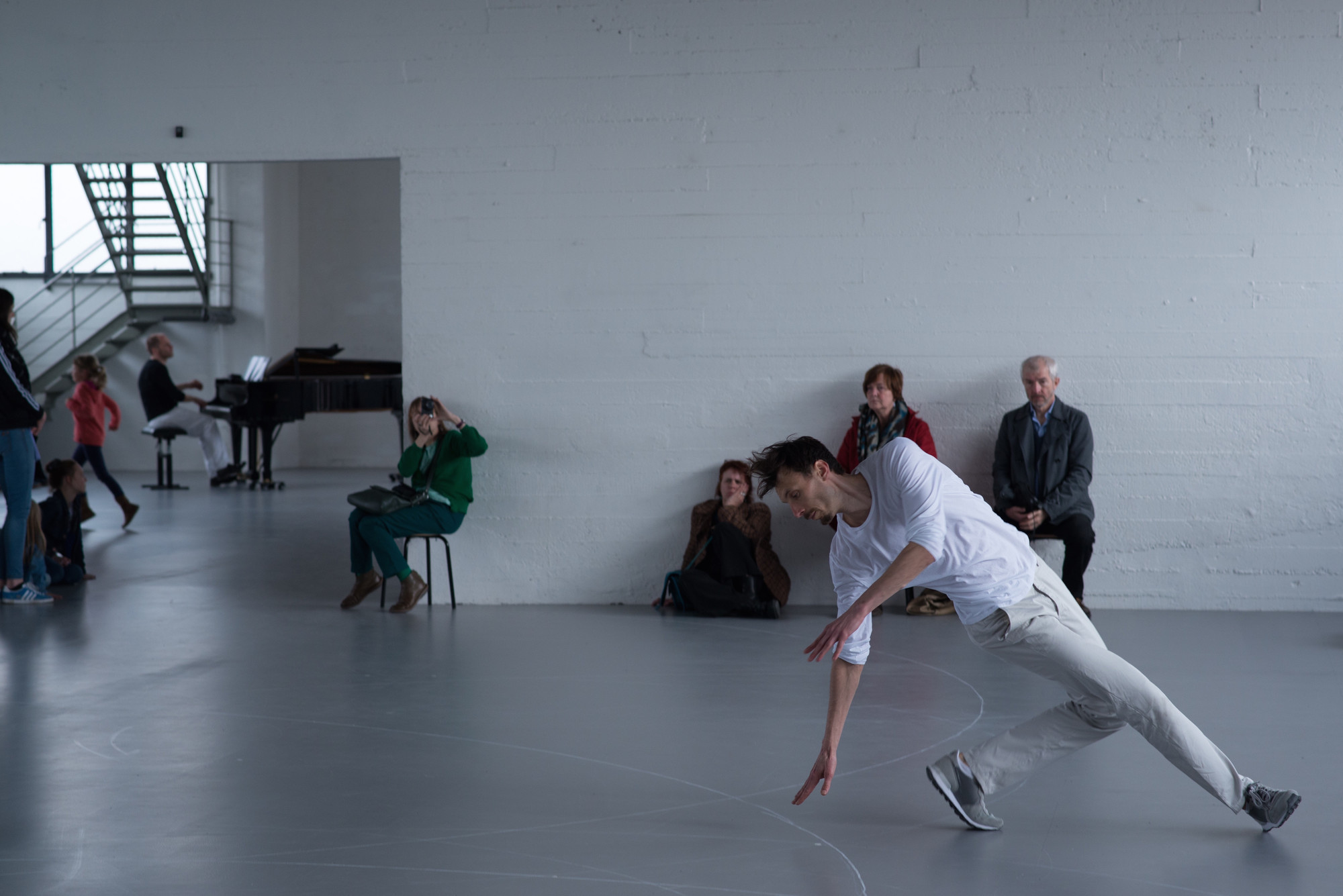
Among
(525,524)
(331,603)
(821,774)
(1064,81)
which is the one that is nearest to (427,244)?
(525,524)

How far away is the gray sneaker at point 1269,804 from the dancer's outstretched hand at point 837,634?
1.21 m

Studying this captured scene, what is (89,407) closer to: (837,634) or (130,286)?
(130,286)

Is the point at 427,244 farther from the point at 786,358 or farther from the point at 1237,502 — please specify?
the point at 1237,502

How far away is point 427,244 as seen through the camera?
6.12 m

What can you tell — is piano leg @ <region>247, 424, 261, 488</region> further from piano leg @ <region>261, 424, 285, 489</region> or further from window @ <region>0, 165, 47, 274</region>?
window @ <region>0, 165, 47, 274</region>

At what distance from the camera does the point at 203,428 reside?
36.8 ft

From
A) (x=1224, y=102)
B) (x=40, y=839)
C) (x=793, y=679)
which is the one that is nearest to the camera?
(x=40, y=839)

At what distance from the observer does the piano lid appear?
1110 centimetres

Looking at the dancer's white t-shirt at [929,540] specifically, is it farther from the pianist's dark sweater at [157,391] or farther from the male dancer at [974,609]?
the pianist's dark sweater at [157,391]

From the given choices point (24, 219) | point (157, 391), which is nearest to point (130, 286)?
point (24, 219)

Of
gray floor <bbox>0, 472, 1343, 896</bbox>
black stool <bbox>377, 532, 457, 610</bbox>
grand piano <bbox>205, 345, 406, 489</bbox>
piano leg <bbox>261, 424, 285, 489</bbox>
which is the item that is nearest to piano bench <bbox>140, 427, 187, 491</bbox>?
grand piano <bbox>205, 345, 406, 489</bbox>

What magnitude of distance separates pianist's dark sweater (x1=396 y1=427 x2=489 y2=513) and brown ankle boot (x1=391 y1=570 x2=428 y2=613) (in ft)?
1.43

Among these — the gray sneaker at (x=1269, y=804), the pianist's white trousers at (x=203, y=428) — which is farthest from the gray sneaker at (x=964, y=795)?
the pianist's white trousers at (x=203, y=428)

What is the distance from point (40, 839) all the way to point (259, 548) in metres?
5.12
